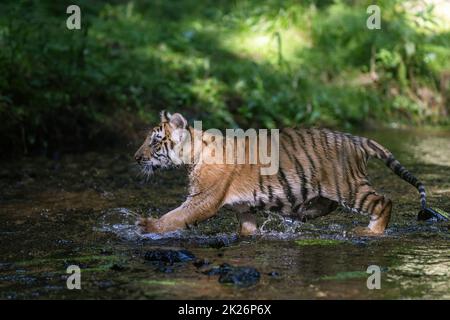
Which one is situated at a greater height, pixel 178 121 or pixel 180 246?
pixel 178 121

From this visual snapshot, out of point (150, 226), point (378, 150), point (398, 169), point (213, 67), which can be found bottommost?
point (150, 226)

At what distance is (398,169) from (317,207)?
757 millimetres

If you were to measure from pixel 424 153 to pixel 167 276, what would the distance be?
6.70 m

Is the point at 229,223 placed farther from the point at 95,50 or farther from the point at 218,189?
the point at 95,50

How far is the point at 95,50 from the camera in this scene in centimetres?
1298

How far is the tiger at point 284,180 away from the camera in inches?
261

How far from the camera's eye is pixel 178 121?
269 inches

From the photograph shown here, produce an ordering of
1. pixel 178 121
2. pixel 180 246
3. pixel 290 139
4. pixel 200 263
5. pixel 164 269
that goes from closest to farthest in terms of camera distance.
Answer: pixel 164 269 → pixel 200 263 → pixel 180 246 → pixel 178 121 → pixel 290 139

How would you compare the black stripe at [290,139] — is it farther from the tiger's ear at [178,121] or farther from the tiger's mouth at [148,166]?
the tiger's mouth at [148,166]

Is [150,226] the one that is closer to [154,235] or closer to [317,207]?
[154,235]

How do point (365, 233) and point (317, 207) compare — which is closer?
point (365, 233)

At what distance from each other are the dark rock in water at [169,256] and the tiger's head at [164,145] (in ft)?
4.36

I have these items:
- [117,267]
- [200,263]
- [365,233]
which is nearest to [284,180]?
[365,233]
